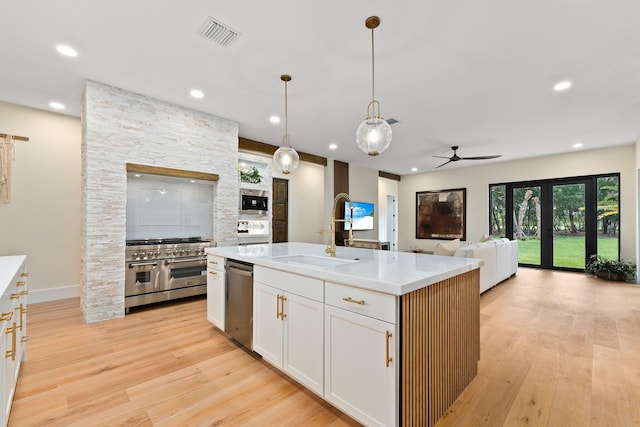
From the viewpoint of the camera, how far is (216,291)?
290 cm

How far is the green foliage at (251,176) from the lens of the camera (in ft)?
18.2

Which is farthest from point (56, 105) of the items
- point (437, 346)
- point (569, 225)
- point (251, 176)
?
point (569, 225)

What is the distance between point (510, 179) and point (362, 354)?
7.79 m

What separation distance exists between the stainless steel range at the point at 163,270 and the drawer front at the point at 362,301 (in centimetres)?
303

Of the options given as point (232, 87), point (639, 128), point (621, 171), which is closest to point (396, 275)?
point (232, 87)

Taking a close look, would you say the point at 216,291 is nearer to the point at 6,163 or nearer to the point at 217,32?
the point at 217,32

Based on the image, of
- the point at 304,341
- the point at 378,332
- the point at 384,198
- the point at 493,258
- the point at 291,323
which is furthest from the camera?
the point at 384,198

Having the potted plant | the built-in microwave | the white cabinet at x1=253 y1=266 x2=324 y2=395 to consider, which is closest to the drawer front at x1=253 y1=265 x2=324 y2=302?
the white cabinet at x1=253 y1=266 x2=324 y2=395

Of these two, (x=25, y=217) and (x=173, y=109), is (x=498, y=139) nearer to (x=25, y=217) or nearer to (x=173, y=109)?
(x=173, y=109)

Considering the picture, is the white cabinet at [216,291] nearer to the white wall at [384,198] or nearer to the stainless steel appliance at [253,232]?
the stainless steel appliance at [253,232]

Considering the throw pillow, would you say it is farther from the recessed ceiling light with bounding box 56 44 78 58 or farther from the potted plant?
the recessed ceiling light with bounding box 56 44 78 58

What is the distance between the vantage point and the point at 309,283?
1824 millimetres

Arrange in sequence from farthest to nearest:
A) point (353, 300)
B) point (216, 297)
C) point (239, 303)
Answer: point (216, 297) → point (239, 303) → point (353, 300)

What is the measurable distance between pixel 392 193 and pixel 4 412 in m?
9.52
